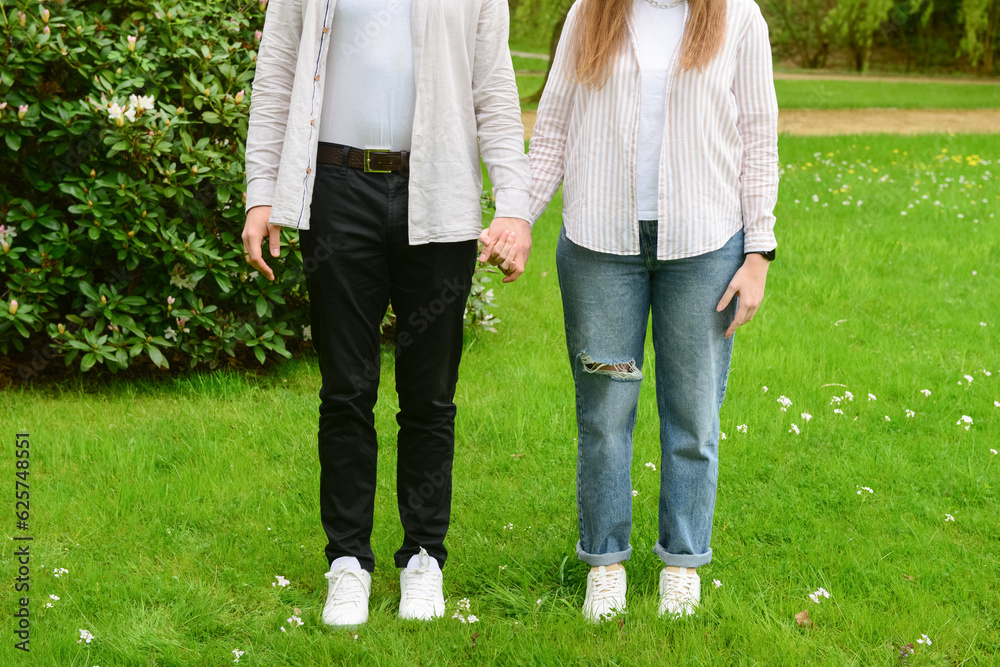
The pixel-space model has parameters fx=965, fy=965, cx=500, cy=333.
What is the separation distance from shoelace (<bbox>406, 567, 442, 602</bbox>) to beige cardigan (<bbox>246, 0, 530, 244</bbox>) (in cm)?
101

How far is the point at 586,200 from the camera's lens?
8.63ft

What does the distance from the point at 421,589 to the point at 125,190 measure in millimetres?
2687

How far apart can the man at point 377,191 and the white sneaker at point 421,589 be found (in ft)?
0.03

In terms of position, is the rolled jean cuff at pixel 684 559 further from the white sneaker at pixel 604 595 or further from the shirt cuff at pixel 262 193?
the shirt cuff at pixel 262 193

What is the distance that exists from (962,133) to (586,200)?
14.4 meters

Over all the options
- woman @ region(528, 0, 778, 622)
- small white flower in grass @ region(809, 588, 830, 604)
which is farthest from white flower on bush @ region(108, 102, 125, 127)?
small white flower in grass @ region(809, 588, 830, 604)

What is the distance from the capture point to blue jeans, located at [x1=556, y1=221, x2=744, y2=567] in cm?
264

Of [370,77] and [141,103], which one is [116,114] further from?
[370,77]

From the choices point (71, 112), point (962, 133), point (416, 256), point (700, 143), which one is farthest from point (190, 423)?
point (962, 133)

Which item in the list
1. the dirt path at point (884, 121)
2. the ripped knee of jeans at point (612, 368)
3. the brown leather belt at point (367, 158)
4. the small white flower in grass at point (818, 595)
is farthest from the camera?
the dirt path at point (884, 121)

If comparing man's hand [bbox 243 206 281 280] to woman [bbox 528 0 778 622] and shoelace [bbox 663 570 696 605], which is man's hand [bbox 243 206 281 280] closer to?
woman [bbox 528 0 778 622]

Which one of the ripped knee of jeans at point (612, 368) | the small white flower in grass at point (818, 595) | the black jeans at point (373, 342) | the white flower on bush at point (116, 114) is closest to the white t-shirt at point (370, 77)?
the black jeans at point (373, 342)

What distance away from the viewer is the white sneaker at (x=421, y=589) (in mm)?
2871

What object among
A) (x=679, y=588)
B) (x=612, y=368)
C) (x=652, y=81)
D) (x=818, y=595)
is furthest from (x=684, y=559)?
(x=652, y=81)
